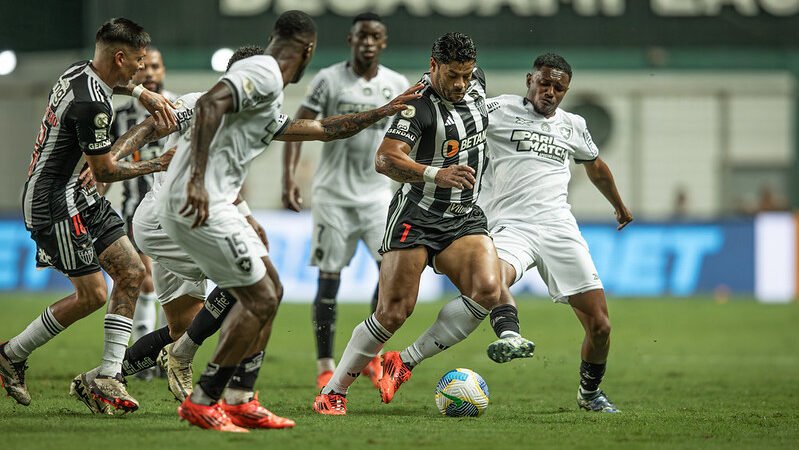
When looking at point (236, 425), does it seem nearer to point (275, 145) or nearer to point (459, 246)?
point (459, 246)

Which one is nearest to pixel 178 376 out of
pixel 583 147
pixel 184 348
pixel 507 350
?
pixel 184 348

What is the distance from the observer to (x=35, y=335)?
812cm

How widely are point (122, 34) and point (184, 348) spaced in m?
2.11

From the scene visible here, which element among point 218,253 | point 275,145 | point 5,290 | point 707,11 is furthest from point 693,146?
point 218,253

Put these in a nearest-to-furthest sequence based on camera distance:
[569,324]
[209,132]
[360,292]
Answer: [209,132] → [569,324] → [360,292]

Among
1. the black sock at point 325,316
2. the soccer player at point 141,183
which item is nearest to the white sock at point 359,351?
the black sock at point 325,316

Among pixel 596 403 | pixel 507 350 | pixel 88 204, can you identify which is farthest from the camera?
pixel 596 403

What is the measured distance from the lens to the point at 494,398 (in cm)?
941

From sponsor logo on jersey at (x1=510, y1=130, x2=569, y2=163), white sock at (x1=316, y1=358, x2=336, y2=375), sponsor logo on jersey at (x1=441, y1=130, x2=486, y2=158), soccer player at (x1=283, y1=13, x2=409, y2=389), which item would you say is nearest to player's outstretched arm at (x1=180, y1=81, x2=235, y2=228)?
sponsor logo on jersey at (x1=441, y1=130, x2=486, y2=158)

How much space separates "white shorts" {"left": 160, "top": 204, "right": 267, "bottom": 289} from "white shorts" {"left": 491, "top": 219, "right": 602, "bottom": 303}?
2305mm

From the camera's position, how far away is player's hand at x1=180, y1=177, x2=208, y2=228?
6598 millimetres

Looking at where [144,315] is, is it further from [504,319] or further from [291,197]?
[504,319]

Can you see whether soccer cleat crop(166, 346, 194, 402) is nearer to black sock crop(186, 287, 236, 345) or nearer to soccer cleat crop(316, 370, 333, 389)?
black sock crop(186, 287, 236, 345)

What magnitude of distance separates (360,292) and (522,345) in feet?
38.1
